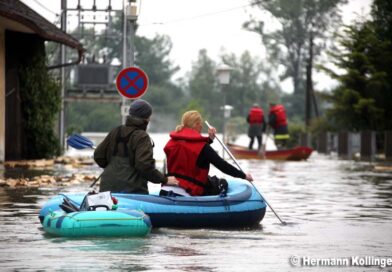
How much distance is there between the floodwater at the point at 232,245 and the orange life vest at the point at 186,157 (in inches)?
31.3

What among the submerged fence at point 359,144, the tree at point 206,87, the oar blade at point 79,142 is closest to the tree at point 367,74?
the submerged fence at point 359,144

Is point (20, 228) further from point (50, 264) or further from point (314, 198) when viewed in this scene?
point (314, 198)

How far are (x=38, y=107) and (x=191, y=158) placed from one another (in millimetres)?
19171

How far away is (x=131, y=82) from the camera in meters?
26.3

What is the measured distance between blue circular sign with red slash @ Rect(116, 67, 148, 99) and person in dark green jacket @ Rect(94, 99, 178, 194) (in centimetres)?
1129

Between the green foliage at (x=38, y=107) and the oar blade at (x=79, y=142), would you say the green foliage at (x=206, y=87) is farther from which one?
the oar blade at (x=79, y=142)

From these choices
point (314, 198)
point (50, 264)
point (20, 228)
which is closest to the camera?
point (50, 264)

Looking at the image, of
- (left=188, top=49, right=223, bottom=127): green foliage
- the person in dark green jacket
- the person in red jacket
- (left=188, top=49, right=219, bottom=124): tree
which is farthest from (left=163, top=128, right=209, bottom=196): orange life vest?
(left=188, top=49, right=223, bottom=127): green foliage

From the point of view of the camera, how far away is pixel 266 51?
10212cm

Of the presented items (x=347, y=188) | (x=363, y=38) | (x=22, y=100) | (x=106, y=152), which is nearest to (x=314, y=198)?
(x=347, y=188)

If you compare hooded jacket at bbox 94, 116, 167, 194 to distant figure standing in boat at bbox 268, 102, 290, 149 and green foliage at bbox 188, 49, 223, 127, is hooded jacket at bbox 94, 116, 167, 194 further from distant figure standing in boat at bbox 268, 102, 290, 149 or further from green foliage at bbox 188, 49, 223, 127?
green foliage at bbox 188, 49, 223, 127

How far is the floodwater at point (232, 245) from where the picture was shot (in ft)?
Result: 36.4

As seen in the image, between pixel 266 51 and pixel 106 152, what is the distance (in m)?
87.7

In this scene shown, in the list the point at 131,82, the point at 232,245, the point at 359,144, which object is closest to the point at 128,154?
the point at 232,245
